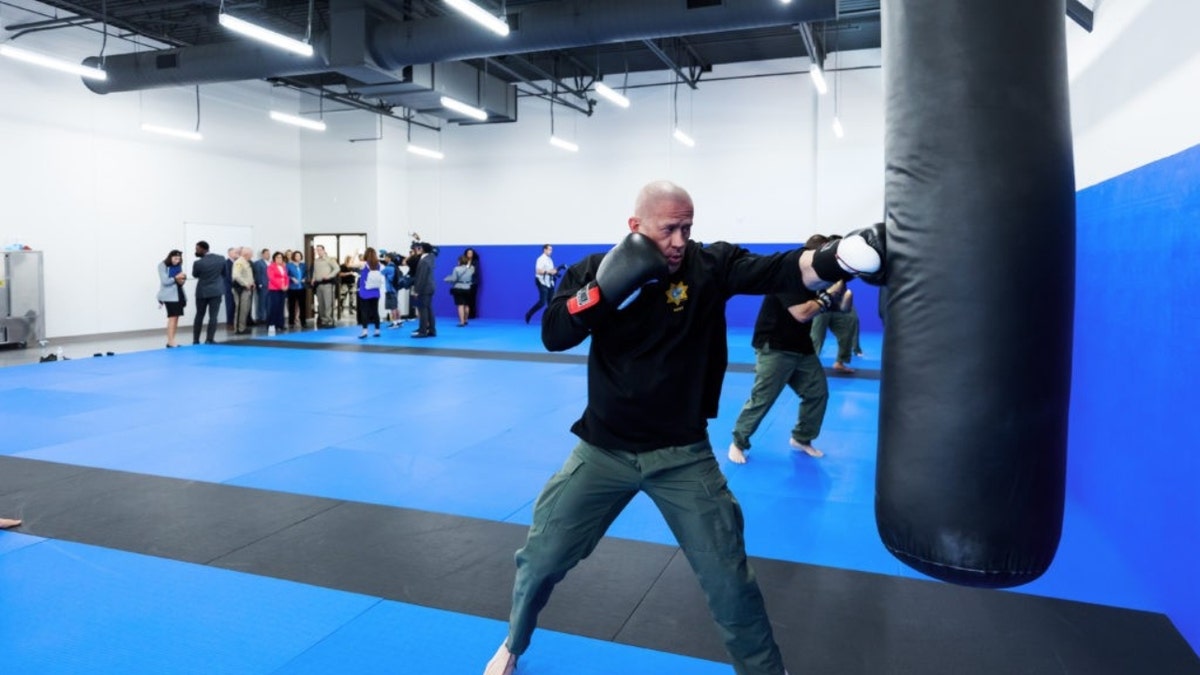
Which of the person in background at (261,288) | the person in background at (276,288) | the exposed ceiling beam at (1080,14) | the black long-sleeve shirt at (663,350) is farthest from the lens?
the person in background at (261,288)

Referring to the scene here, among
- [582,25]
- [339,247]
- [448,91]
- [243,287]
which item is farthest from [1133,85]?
[339,247]

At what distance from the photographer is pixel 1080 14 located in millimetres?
3904

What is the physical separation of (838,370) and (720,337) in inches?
264

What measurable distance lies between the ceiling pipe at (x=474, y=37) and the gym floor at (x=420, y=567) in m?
5.05

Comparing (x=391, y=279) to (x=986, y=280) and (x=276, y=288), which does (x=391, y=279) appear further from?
(x=986, y=280)

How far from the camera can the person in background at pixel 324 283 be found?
13.4 m

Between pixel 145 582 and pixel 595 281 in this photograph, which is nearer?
pixel 595 281

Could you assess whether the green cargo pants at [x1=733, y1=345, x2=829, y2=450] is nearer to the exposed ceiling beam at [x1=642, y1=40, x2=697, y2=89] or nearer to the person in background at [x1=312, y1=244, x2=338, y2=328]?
the exposed ceiling beam at [x1=642, y1=40, x2=697, y2=89]

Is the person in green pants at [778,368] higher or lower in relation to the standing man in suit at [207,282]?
lower

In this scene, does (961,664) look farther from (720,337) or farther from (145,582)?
(145,582)

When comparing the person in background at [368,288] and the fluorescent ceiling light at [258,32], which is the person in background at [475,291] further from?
the fluorescent ceiling light at [258,32]

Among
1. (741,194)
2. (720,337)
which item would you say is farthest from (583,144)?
(720,337)

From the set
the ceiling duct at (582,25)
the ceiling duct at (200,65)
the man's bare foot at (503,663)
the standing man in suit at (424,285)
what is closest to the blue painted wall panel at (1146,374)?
the man's bare foot at (503,663)

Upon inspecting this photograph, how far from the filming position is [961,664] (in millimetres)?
2301
